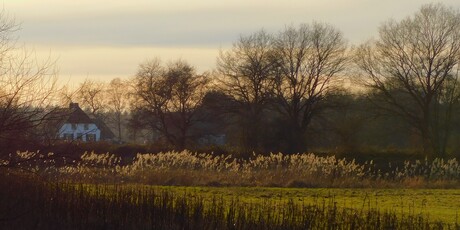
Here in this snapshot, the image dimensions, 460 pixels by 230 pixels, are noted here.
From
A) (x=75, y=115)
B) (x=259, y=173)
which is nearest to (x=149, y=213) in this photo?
(x=75, y=115)

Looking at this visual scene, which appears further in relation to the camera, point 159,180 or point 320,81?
point 320,81

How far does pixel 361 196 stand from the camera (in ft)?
79.4

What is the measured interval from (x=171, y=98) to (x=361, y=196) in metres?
35.3

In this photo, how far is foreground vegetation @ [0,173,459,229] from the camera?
12.1m

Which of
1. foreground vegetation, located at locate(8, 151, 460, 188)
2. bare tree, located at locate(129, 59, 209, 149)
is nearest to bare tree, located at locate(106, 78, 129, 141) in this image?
bare tree, located at locate(129, 59, 209, 149)

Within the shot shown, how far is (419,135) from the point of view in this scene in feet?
159

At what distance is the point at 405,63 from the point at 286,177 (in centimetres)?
2255

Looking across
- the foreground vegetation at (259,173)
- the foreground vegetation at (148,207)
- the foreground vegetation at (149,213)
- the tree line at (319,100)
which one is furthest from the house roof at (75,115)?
the tree line at (319,100)

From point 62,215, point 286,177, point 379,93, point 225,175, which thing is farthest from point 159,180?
point 379,93

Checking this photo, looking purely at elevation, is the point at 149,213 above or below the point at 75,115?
below

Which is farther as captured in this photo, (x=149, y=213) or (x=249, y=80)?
(x=249, y=80)

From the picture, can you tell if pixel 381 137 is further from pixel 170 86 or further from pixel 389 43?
pixel 170 86

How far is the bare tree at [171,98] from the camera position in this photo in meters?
56.6

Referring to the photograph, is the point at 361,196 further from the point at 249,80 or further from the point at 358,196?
the point at 249,80
